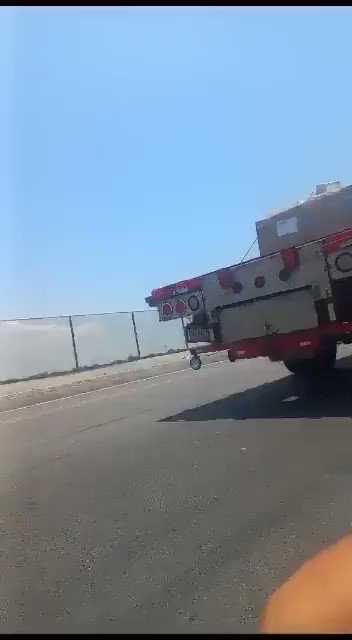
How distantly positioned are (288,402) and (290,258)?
215 centimetres

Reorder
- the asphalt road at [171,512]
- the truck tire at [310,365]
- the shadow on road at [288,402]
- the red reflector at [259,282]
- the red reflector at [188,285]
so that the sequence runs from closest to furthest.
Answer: the asphalt road at [171,512] < the shadow on road at [288,402] < the red reflector at [259,282] < the red reflector at [188,285] < the truck tire at [310,365]

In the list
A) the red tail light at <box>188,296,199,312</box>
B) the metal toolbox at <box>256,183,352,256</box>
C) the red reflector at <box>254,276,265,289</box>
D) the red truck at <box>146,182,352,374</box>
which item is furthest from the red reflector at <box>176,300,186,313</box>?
the metal toolbox at <box>256,183,352,256</box>

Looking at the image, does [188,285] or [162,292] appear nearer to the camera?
[188,285]

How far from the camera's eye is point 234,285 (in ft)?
27.9

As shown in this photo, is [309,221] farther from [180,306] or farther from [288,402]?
[288,402]

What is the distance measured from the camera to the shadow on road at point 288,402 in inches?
302

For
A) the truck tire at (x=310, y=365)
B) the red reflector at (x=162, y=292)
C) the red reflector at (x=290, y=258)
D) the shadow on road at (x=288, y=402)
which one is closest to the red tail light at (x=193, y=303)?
the red reflector at (x=162, y=292)

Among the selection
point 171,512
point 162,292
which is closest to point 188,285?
point 162,292

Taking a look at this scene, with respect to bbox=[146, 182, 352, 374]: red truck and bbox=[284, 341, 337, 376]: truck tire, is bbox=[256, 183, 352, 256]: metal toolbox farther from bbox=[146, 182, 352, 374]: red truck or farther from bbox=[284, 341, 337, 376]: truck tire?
bbox=[284, 341, 337, 376]: truck tire

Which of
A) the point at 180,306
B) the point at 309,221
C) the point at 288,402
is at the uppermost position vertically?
the point at 309,221

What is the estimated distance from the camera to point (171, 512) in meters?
4.55

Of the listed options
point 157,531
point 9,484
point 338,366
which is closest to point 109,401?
point 338,366

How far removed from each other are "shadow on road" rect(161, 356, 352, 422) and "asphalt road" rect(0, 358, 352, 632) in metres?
0.05

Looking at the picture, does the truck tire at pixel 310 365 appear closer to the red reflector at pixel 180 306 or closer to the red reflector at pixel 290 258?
the red reflector at pixel 180 306
